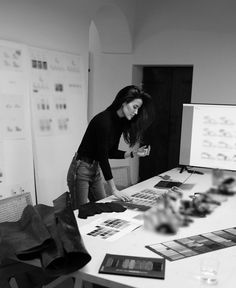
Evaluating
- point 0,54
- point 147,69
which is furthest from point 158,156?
point 0,54

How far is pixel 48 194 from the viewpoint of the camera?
11.5 feet

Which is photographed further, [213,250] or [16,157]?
[16,157]

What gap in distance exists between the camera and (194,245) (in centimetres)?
161

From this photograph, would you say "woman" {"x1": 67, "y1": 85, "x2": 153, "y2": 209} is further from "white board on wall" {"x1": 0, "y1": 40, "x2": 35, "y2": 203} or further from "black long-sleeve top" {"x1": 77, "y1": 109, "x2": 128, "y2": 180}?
"white board on wall" {"x1": 0, "y1": 40, "x2": 35, "y2": 203}

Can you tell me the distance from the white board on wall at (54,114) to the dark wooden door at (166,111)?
1.41m

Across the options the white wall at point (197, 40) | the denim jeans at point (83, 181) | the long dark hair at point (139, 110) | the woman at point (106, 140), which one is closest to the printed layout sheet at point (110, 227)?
the woman at point (106, 140)

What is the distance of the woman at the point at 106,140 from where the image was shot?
2.30 m

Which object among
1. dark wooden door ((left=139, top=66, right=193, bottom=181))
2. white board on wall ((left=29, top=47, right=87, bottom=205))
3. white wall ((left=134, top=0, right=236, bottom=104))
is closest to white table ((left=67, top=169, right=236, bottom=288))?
white board on wall ((left=29, top=47, right=87, bottom=205))

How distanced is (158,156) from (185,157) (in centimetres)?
202

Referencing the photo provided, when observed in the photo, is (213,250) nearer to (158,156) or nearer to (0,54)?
(0,54)

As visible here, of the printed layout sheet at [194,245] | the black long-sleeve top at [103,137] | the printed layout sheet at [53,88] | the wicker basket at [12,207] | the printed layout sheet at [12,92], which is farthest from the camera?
the printed layout sheet at [53,88]

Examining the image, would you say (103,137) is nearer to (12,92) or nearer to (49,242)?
(49,242)

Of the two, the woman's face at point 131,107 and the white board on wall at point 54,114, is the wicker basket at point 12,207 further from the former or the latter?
the white board on wall at point 54,114

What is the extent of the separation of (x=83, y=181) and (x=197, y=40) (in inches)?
103
